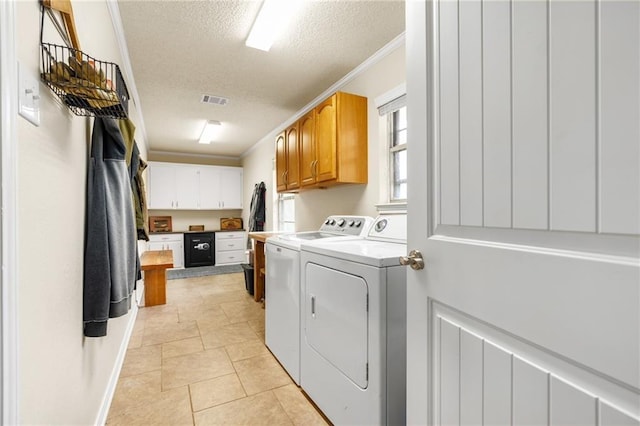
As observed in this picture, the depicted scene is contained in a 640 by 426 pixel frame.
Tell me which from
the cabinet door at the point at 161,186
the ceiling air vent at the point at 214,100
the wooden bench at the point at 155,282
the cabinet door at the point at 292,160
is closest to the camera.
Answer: the cabinet door at the point at 292,160

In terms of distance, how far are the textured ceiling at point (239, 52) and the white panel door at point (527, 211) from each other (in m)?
1.32

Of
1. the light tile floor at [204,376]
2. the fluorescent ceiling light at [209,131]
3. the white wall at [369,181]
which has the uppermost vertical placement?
the fluorescent ceiling light at [209,131]

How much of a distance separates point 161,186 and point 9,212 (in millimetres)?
5956

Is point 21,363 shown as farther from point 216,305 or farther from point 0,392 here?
point 216,305

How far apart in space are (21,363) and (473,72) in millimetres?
1364

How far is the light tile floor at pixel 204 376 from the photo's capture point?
1.67m

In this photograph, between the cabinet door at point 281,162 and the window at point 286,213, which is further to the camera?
the window at point 286,213

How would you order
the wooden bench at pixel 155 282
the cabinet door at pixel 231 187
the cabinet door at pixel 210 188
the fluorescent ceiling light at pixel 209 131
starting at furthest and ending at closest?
1. the cabinet door at pixel 231 187
2. the cabinet door at pixel 210 188
3. the fluorescent ceiling light at pixel 209 131
4. the wooden bench at pixel 155 282

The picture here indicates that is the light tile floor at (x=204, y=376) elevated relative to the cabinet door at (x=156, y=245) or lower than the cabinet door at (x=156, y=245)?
lower

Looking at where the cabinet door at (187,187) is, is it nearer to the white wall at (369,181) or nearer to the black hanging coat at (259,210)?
the black hanging coat at (259,210)

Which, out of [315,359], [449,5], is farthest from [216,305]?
[449,5]

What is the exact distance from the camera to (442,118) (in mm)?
861

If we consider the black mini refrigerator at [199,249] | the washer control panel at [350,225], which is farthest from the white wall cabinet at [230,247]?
the washer control panel at [350,225]

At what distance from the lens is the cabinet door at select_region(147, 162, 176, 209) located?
5.89 m
